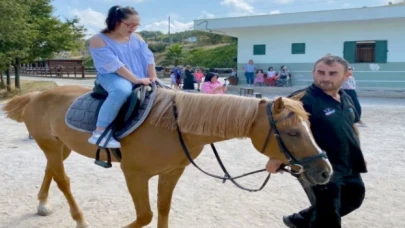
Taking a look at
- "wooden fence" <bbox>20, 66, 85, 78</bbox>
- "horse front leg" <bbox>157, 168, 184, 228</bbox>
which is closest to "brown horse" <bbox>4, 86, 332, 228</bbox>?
"horse front leg" <bbox>157, 168, 184, 228</bbox>

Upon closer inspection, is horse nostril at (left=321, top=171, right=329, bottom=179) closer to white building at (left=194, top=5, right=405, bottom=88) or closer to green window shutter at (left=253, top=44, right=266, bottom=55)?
white building at (left=194, top=5, right=405, bottom=88)

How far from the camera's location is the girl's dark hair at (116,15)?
128 inches

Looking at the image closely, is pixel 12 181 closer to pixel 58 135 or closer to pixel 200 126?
pixel 58 135

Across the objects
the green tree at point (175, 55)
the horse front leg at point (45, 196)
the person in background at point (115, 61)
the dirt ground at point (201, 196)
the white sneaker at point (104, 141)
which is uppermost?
the green tree at point (175, 55)

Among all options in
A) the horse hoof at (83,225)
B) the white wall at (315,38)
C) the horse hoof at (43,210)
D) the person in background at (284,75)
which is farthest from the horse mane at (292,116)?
the white wall at (315,38)

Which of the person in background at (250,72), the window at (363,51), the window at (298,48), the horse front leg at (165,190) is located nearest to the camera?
the horse front leg at (165,190)

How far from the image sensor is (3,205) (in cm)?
436

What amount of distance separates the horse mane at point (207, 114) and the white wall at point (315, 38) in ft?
58.3

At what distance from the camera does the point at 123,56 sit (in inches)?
134

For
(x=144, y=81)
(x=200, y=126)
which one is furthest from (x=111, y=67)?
(x=200, y=126)

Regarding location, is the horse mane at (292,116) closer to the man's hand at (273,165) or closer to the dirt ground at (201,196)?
the man's hand at (273,165)

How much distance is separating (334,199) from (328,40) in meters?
17.9

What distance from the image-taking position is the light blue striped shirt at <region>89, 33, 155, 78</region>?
10.6 ft

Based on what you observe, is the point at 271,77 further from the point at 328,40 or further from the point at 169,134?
the point at 169,134
